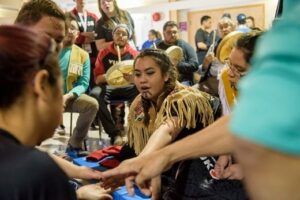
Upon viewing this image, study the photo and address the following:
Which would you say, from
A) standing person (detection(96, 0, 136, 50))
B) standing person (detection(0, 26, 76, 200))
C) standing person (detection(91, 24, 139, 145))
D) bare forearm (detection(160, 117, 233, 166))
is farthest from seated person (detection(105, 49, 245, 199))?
standing person (detection(96, 0, 136, 50))

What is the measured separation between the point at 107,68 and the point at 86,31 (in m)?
0.61

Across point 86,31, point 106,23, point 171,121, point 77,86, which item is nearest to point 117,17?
point 106,23

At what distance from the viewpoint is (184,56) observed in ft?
15.2

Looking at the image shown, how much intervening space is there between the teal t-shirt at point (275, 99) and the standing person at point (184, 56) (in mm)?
4007

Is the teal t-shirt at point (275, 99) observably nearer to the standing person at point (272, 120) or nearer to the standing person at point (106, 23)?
the standing person at point (272, 120)

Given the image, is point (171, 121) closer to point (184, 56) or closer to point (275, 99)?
point (275, 99)

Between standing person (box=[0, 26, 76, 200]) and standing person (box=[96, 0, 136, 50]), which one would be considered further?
A: standing person (box=[96, 0, 136, 50])

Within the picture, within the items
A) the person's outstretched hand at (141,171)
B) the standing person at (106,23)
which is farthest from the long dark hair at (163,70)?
the standing person at (106,23)

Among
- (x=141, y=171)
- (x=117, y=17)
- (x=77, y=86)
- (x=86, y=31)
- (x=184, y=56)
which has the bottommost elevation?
(x=77, y=86)

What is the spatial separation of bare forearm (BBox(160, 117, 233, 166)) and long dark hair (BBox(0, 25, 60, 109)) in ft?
1.24

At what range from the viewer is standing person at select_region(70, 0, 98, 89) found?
459 cm

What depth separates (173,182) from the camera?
1.90m

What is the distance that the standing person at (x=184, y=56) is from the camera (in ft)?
14.8

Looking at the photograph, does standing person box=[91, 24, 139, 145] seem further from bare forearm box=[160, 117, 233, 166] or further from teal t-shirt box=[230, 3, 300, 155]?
teal t-shirt box=[230, 3, 300, 155]
